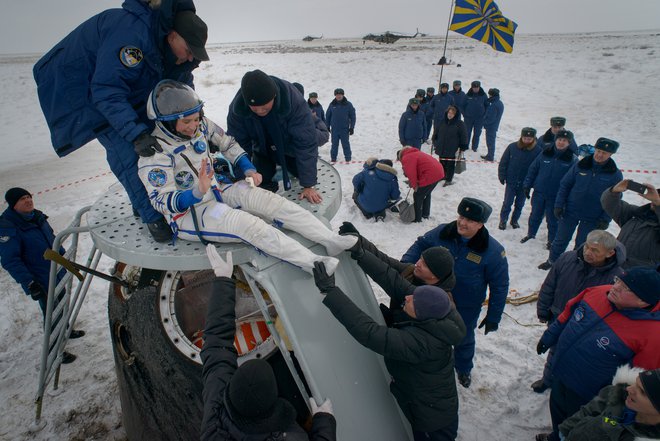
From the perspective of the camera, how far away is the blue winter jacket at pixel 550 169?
5914 mm

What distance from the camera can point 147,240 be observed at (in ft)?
8.29

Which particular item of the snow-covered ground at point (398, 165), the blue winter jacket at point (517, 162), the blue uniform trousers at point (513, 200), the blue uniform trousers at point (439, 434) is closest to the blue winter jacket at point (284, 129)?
the blue uniform trousers at point (439, 434)

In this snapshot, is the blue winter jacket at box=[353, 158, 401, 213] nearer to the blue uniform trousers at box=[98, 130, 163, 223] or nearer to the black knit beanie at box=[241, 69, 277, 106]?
the black knit beanie at box=[241, 69, 277, 106]

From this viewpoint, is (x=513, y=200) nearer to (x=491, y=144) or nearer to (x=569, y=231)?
(x=569, y=231)

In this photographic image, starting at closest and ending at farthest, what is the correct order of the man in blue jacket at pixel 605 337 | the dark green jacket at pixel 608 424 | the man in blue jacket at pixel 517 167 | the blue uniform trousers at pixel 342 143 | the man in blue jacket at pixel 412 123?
1. the dark green jacket at pixel 608 424
2. the man in blue jacket at pixel 605 337
3. the man in blue jacket at pixel 517 167
4. the man in blue jacket at pixel 412 123
5. the blue uniform trousers at pixel 342 143

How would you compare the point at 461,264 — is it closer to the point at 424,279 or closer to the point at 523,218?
the point at 424,279

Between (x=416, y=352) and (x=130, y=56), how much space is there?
8.33 feet

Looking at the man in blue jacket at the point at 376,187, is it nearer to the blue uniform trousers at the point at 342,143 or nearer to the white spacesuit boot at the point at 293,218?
the blue uniform trousers at the point at 342,143

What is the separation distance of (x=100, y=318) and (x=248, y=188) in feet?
14.3

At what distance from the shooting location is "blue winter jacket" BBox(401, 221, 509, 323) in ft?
11.4

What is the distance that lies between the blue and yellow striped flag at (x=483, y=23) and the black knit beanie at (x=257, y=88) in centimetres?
876

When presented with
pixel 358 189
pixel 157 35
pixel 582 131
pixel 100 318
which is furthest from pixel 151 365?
pixel 582 131

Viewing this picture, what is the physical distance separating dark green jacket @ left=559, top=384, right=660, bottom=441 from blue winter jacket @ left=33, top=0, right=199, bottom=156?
10.3 ft

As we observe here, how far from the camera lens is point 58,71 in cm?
228
